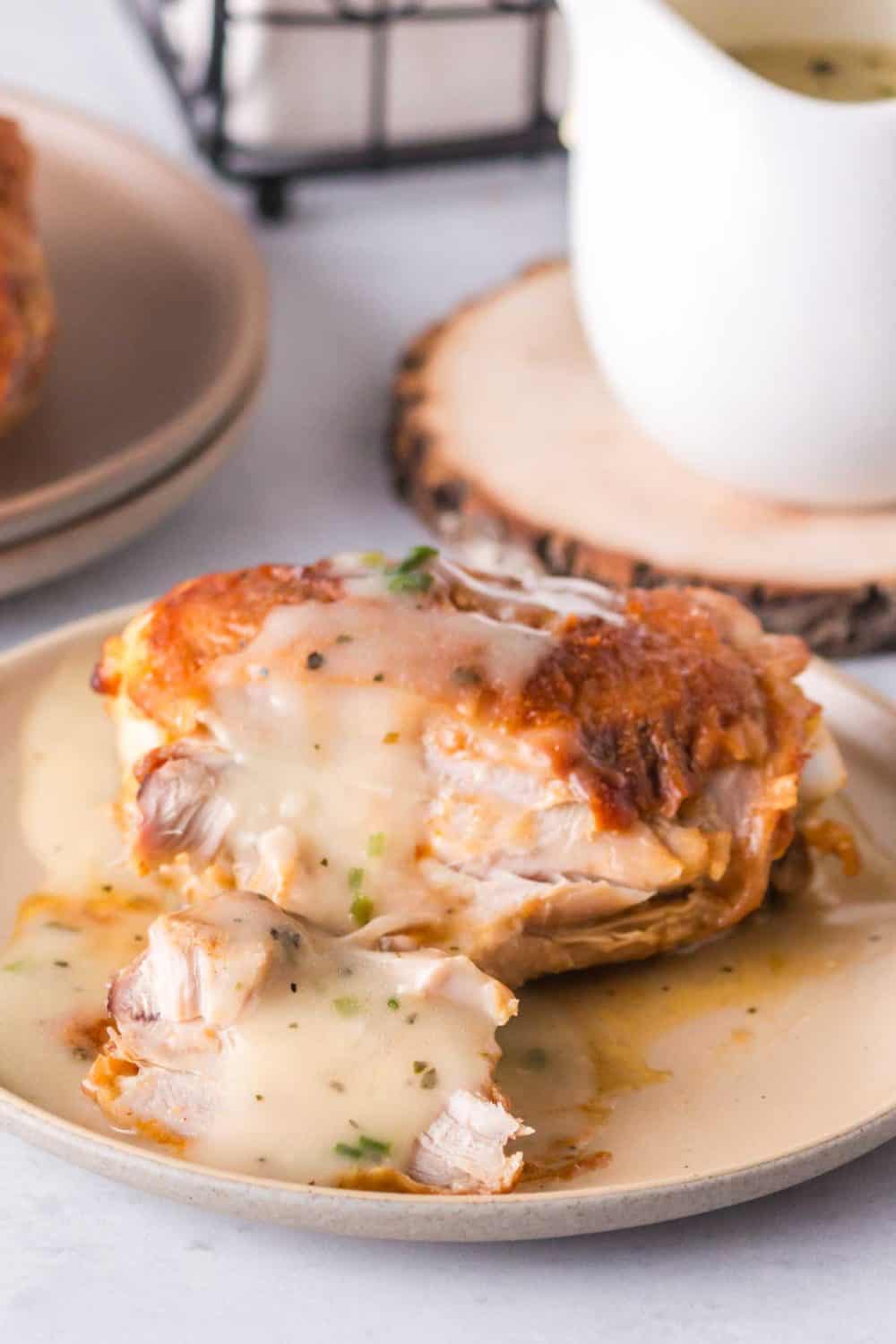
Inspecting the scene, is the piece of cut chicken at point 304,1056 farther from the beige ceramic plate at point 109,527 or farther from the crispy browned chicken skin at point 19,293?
the crispy browned chicken skin at point 19,293

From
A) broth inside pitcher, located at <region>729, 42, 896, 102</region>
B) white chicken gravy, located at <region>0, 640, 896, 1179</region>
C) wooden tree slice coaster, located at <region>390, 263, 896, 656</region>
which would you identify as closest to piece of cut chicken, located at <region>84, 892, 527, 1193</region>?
white chicken gravy, located at <region>0, 640, 896, 1179</region>

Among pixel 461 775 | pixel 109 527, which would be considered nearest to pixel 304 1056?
pixel 461 775

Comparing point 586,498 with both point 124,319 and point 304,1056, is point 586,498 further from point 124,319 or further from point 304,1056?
→ point 304,1056

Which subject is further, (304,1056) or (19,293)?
(19,293)

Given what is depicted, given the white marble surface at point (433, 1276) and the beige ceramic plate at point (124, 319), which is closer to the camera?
the white marble surface at point (433, 1276)

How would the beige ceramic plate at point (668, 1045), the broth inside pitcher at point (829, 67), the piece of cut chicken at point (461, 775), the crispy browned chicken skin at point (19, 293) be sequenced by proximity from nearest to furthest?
the beige ceramic plate at point (668, 1045) < the piece of cut chicken at point (461, 775) < the crispy browned chicken skin at point (19, 293) < the broth inside pitcher at point (829, 67)

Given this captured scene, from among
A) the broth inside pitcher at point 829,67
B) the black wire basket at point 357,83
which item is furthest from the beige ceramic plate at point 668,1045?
the black wire basket at point 357,83
